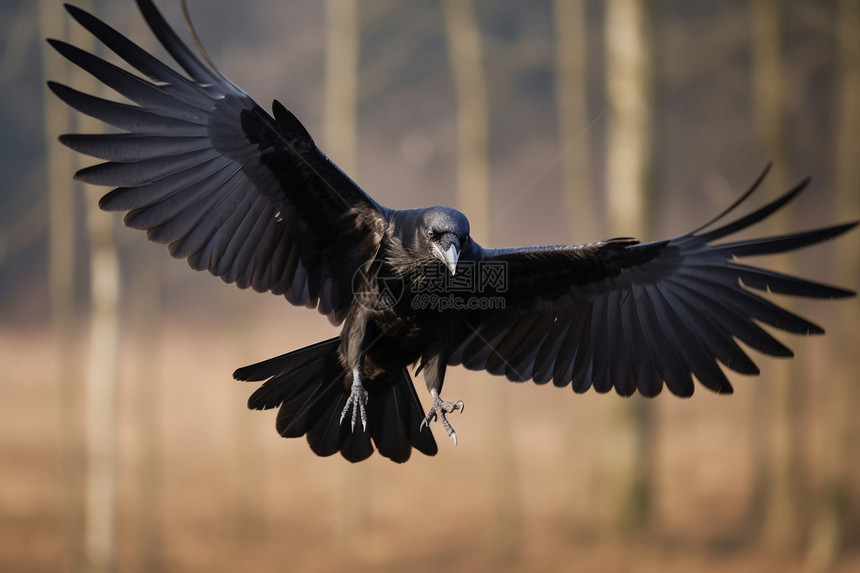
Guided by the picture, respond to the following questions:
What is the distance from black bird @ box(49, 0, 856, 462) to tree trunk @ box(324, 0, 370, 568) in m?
5.63

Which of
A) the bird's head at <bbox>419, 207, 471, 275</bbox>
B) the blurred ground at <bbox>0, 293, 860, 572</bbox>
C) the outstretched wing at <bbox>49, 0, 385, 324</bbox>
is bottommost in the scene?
the blurred ground at <bbox>0, 293, 860, 572</bbox>

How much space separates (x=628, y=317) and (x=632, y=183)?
4253 millimetres

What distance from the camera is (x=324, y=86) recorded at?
12.0 metres

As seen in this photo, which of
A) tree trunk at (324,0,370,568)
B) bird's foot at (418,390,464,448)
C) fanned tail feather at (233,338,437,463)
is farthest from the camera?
tree trunk at (324,0,370,568)

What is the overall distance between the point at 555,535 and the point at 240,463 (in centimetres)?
465

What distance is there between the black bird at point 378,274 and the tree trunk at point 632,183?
151 inches

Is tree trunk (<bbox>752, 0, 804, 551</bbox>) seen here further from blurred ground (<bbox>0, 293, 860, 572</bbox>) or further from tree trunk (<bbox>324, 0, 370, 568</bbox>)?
tree trunk (<bbox>324, 0, 370, 568</bbox>)

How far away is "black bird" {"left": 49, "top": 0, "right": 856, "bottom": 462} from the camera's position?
3279 millimetres

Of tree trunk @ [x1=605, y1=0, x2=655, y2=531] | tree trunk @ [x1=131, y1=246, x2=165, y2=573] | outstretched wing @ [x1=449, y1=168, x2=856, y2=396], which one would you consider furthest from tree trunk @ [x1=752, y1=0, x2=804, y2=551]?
tree trunk @ [x1=131, y1=246, x2=165, y2=573]

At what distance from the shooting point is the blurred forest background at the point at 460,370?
903 cm

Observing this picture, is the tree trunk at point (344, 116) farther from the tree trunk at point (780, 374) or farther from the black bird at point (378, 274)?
the black bird at point (378, 274)

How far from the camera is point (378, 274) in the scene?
11.1 ft

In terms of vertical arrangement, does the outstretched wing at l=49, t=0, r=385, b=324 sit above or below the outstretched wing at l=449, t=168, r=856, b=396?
above

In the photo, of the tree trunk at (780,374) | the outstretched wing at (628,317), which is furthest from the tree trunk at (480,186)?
the outstretched wing at (628,317)
